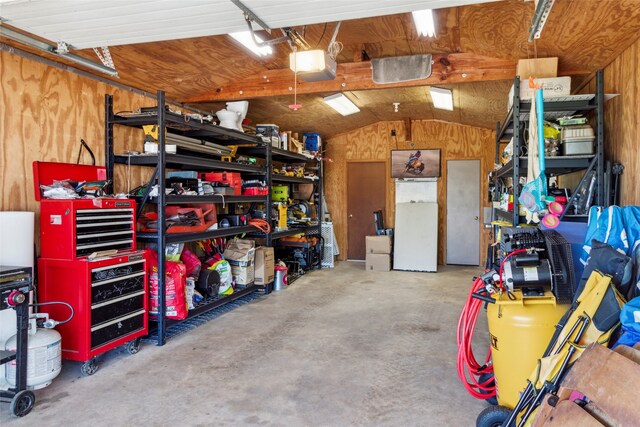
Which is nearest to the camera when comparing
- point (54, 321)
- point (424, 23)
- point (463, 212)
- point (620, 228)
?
point (620, 228)

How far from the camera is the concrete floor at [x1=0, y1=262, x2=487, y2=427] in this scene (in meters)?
2.53

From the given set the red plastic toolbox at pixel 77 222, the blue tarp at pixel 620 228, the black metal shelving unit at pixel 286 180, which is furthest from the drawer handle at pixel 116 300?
the blue tarp at pixel 620 228

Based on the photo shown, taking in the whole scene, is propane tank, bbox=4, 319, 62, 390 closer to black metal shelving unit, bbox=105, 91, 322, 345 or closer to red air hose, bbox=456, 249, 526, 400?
black metal shelving unit, bbox=105, 91, 322, 345

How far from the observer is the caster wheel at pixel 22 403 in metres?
2.47

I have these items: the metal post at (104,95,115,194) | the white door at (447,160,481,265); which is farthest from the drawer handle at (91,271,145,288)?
the white door at (447,160,481,265)

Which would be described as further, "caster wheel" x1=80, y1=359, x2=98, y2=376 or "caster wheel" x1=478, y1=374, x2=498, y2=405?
"caster wheel" x1=80, y1=359, x2=98, y2=376

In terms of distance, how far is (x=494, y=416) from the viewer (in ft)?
7.21

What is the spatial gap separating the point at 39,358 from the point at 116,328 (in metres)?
0.65

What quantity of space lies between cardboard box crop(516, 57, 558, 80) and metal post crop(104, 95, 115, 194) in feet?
12.4

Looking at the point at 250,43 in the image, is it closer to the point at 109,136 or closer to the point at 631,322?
the point at 109,136

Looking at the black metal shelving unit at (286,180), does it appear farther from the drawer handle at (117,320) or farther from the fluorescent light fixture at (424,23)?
the fluorescent light fixture at (424,23)

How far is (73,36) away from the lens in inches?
106

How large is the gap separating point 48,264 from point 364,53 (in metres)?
3.71

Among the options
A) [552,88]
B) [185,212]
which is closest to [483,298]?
[552,88]
